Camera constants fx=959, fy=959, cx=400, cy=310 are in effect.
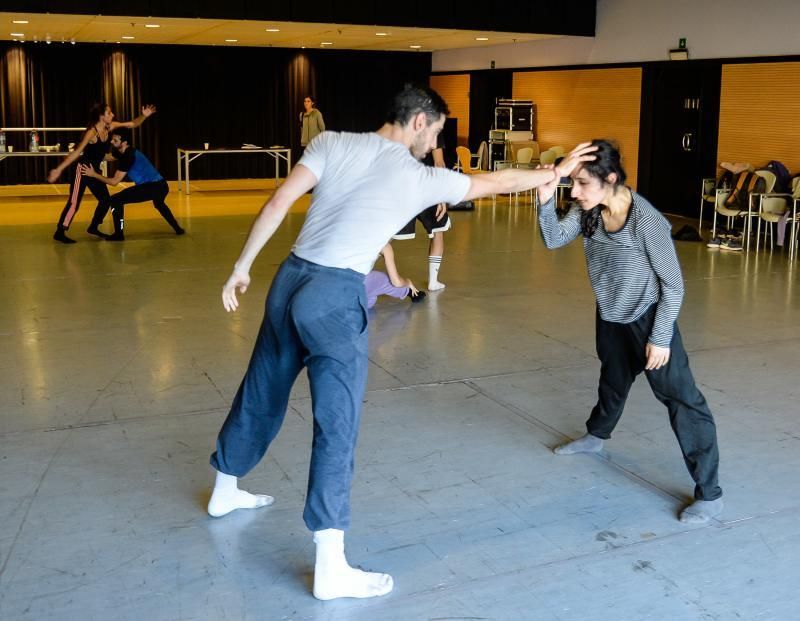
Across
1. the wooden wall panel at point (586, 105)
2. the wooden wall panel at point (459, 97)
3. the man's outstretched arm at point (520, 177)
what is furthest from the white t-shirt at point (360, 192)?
the wooden wall panel at point (459, 97)

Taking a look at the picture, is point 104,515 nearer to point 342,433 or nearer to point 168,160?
point 342,433

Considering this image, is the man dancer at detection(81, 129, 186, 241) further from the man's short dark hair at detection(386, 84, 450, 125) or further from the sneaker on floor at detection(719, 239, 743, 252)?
the man's short dark hair at detection(386, 84, 450, 125)

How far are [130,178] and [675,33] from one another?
7739 mm

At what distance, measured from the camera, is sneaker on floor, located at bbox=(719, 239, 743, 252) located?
1045 cm

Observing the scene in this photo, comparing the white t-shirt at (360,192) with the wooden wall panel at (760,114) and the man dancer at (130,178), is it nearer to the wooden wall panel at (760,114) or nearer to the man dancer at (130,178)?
the man dancer at (130,178)

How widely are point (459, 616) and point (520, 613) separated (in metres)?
0.19

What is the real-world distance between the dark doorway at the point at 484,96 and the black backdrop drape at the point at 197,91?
192 cm

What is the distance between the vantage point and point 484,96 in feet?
61.6

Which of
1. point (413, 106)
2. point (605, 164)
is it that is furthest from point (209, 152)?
point (413, 106)

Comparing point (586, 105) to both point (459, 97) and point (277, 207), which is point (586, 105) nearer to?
point (459, 97)

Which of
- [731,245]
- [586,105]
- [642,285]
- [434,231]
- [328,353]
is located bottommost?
[731,245]

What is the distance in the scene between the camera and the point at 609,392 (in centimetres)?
411

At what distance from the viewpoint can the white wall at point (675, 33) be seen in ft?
39.1

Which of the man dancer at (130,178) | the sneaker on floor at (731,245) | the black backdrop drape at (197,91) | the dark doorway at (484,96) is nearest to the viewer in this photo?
the sneaker on floor at (731,245)
